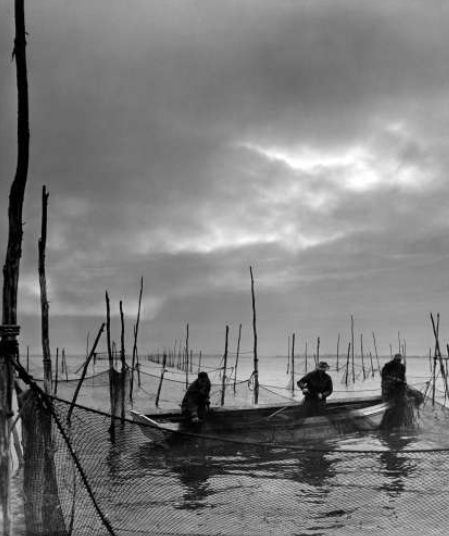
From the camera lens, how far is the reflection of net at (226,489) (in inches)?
249

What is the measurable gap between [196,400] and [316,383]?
11.2ft

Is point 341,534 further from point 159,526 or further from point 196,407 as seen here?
point 196,407

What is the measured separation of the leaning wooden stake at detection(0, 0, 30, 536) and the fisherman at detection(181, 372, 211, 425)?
21.7 ft

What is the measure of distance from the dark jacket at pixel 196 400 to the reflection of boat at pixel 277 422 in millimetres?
206

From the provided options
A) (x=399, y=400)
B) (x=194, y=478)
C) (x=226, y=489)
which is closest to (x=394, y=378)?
(x=399, y=400)

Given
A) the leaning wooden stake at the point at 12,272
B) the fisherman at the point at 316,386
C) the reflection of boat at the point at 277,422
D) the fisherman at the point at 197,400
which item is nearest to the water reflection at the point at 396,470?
the reflection of boat at the point at 277,422

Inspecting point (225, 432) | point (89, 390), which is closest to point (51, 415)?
point (225, 432)

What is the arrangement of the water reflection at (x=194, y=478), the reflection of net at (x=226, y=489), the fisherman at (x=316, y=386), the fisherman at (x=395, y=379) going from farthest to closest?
the fisherman at (x=395, y=379), the fisherman at (x=316, y=386), the water reflection at (x=194, y=478), the reflection of net at (x=226, y=489)

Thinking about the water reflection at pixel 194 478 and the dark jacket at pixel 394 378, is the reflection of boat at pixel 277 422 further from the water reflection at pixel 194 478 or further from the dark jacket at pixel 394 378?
the water reflection at pixel 194 478

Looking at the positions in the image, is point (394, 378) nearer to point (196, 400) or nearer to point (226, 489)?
point (196, 400)

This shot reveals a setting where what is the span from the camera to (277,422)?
1310 cm

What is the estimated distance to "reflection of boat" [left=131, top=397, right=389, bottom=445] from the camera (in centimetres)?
1224

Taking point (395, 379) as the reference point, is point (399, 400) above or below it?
below

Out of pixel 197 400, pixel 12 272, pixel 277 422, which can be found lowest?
pixel 277 422
